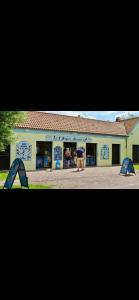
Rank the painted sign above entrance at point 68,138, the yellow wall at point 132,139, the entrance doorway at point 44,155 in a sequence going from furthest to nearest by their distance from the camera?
the yellow wall at point 132,139 < the painted sign above entrance at point 68,138 < the entrance doorway at point 44,155

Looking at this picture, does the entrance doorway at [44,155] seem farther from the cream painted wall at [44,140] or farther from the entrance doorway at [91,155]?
the entrance doorway at [91,155]

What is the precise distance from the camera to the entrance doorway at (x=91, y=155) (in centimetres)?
2397

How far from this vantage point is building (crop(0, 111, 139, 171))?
2000 centimetres

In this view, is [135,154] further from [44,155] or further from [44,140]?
[44,140]

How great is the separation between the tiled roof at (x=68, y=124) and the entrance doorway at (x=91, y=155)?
43.6 inches

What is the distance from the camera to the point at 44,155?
21438 mm

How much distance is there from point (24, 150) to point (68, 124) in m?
5.06

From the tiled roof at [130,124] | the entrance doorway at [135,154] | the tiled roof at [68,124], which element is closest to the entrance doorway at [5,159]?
the tiled roof at [68,124]
